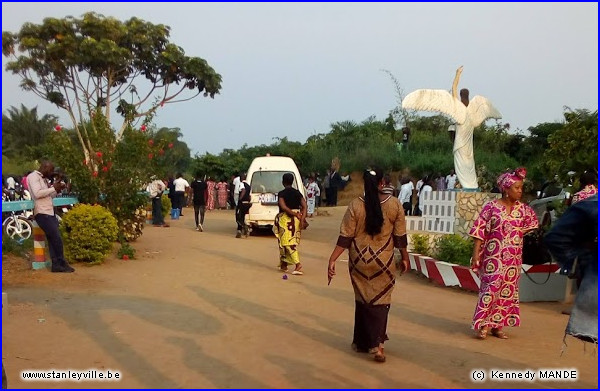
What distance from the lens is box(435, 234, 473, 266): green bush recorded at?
10.8 m

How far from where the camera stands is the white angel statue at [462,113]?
13.5m

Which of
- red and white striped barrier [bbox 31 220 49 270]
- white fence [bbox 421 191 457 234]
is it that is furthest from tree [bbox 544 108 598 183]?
red and white striped barrier [bbox 31 220 49 270]

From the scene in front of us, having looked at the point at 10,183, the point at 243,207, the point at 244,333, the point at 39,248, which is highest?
the point at 10,183

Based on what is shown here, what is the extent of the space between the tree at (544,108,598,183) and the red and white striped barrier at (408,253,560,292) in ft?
4.30

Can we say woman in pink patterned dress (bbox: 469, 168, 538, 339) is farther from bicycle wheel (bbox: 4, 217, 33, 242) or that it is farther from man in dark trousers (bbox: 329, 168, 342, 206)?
man in dark trousers (bbox: 329, 168, 342, 206)

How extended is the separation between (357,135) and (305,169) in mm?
4766

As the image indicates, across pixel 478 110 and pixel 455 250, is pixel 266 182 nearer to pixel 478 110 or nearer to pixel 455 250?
pixel 478 110

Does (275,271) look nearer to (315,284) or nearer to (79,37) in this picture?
(315,284)

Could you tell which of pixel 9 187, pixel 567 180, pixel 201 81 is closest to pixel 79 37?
pixel 201 81

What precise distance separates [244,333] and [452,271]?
4.35m

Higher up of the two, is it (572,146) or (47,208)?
(572,146)

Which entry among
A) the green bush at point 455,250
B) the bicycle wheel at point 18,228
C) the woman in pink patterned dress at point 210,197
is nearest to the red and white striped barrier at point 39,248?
the bicycle wheel at point 18,228

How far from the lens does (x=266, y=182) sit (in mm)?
18156

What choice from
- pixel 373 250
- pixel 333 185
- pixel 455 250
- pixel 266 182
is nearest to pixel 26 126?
pixel 333 185
